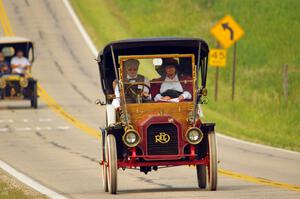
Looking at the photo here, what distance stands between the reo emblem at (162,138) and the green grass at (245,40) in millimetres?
10808

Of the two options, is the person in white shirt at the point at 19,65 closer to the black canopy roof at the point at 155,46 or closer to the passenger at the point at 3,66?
the passenger at the point at 3,66

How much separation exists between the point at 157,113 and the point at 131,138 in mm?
888

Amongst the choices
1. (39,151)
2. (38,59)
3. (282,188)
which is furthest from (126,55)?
(38,59)

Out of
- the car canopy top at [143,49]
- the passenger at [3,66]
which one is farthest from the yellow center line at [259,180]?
the passenger at [3,66]

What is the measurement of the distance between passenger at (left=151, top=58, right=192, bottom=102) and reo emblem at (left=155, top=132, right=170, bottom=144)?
3.32 ft

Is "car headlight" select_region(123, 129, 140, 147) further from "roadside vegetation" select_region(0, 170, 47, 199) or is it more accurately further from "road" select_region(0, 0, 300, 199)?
"roadside vegetation" select_region(0, 170, 47, 199)

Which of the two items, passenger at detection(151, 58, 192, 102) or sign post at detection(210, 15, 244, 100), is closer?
passenger at detection(151, 58, 192, 102)

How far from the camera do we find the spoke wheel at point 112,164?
15.8m

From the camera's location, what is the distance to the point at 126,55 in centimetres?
1798

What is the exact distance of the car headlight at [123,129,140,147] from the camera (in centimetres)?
1590

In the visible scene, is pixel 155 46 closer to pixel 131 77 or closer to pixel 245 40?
pixel 131 77

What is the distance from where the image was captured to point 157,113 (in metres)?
16.7

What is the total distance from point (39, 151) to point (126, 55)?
823 cm

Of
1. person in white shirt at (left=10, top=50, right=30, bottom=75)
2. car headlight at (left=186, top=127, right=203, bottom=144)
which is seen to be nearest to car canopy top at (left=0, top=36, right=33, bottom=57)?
person in white shirt at (left=10, top=50, right=30, bottom=75)
